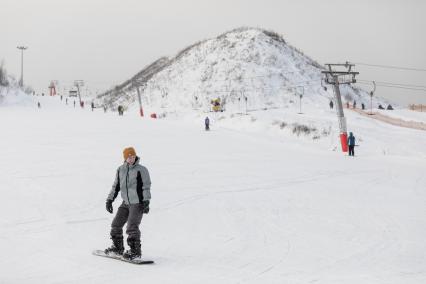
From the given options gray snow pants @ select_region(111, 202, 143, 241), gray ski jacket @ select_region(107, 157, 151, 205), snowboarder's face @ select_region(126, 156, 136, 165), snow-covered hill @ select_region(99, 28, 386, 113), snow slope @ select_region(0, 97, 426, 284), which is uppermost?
snow-covered hill @ select_region(99, 28, 386, 113)

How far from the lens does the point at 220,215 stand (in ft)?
42.8

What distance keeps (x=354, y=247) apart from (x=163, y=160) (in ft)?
46.8

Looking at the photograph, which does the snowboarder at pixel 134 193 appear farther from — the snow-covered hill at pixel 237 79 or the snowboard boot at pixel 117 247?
the snow-covered hill at pixel 237 79

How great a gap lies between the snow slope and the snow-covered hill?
5025cm

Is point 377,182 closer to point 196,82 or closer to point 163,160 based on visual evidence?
point 163,160

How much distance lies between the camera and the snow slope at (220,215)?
8.17 meters

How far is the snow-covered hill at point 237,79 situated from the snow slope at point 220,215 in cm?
5025

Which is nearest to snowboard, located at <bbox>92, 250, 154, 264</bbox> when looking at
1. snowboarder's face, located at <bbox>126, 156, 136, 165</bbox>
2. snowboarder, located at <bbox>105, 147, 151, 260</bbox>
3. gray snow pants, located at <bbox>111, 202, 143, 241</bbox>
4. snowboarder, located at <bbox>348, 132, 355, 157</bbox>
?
snowboarder, located at <bbox>105, 147, 151, 260</bbox>

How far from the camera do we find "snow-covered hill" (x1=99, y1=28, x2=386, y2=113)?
8162 centimetres

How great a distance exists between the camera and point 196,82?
90.2m

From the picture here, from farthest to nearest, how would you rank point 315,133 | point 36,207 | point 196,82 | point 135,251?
point 196,82, point 315,133, point 36,207, point 135,251

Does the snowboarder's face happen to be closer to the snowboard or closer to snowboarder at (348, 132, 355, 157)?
the snowboard

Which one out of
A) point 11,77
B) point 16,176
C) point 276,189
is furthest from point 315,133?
point 11,77

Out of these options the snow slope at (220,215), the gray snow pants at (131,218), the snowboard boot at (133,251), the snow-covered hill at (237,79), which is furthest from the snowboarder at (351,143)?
the snow-covered hill at (237,79)
